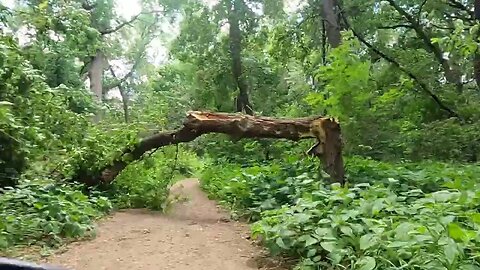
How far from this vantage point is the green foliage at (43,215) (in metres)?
5.67

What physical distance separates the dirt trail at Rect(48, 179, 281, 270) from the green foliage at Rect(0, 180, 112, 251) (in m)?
0.25

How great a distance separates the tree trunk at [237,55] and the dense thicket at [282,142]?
0.14 ft

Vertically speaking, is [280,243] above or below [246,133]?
below

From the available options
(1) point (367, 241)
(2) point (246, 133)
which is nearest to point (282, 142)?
(2) point (246, 133)

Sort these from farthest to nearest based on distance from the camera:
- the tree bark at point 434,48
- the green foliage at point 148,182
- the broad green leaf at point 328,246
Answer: the tree bark at point 434,48 < the green foliage at point 148,182 < the broad green leaf at point 328,246

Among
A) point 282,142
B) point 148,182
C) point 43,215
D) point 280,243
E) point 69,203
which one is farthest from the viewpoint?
point 282,142

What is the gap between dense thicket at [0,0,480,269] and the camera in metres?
4.33

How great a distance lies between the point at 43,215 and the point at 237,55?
10555 millimetres

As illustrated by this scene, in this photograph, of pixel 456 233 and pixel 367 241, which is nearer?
pixel 456 233

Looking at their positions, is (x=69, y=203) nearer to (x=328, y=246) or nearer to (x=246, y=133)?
(x=246, y=133)

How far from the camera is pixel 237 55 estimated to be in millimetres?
15828

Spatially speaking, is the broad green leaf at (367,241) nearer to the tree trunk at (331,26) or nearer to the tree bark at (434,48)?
the tree trunk at (331,26)

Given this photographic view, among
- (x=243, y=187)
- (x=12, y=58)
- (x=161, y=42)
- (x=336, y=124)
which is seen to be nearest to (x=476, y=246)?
(x=336, y=124)

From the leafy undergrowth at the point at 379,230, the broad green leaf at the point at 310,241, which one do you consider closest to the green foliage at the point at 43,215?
the leafy undergrowth at the point at 379,230
